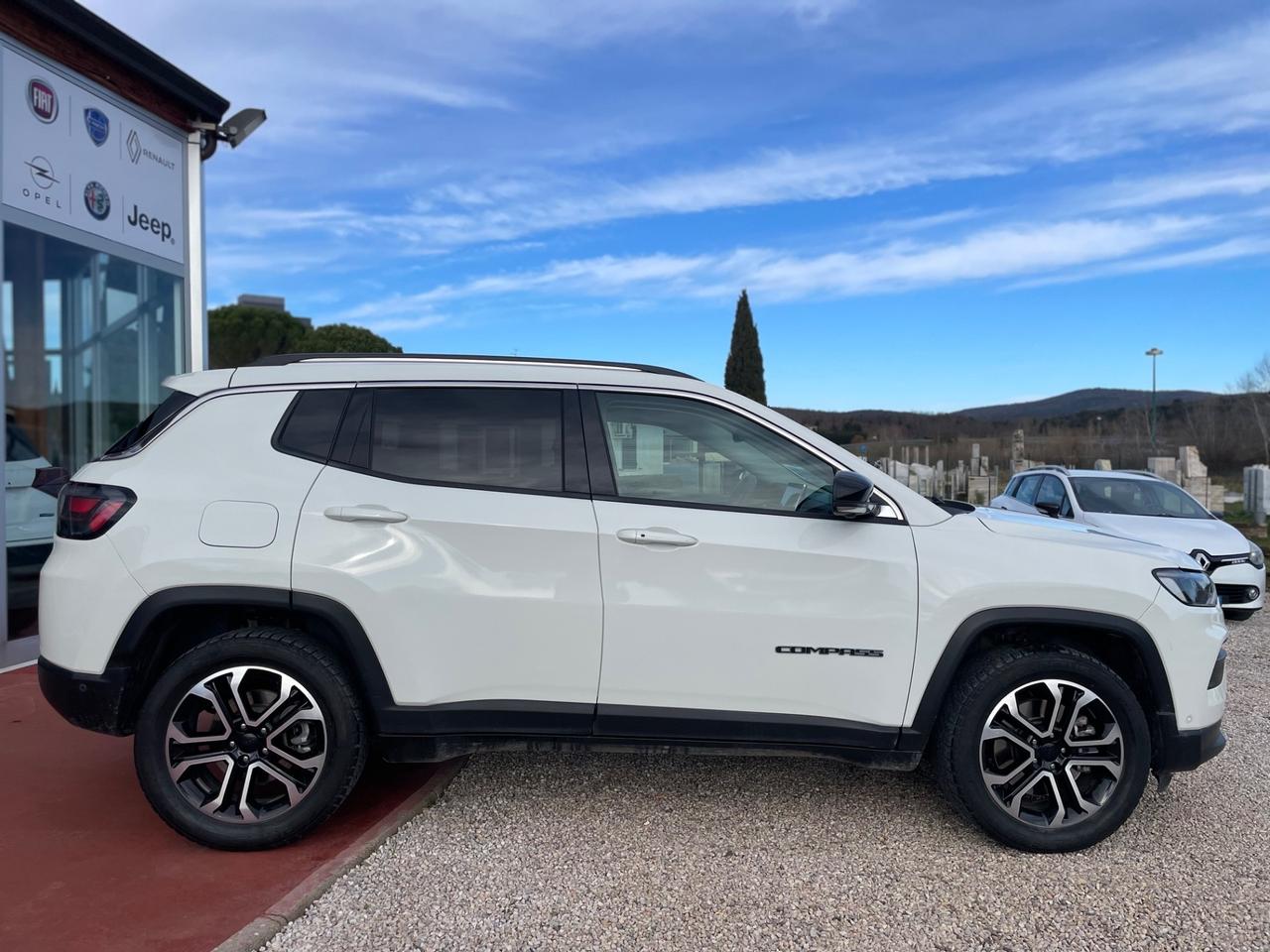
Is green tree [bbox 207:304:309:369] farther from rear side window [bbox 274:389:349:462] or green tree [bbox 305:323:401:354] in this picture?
rear side window [bbox 274:389:349:462]

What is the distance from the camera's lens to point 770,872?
3322 mm

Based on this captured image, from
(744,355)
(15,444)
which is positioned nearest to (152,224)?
(15,444)

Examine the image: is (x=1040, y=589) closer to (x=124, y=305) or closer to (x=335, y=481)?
(x=335, y=481)

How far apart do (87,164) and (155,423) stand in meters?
4.63

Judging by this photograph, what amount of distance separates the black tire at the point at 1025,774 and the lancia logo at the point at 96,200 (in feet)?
23.2

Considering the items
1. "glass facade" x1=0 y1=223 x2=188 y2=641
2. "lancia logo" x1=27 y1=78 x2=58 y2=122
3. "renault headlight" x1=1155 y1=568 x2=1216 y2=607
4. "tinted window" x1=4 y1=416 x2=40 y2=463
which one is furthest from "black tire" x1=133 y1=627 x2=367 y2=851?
"lancia logo" x1=27 y1=78 x2=58 y2=122

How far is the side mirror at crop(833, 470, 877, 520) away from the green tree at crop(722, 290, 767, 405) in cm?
3762

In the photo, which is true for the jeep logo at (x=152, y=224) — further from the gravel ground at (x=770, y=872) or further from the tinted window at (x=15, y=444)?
the gravel ground at (x=770, y=872)

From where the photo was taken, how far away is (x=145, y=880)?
320cm

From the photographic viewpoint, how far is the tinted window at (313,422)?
11.6 feet

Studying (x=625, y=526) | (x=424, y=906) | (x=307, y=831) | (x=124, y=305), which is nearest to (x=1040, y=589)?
(x=625, y=526)

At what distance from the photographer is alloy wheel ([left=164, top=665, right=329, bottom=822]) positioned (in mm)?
3379

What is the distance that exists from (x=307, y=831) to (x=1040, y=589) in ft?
9.65

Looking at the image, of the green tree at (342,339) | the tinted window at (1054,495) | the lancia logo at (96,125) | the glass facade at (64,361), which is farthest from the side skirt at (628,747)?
the green tree at (342,339)
